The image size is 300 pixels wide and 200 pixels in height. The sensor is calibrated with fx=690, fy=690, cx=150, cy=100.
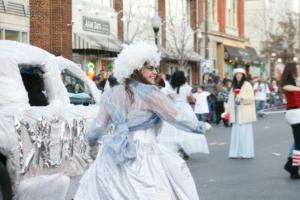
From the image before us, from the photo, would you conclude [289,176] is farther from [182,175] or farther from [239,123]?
[182,175]

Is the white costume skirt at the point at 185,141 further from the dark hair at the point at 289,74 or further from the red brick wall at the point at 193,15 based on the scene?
the red brick wall at the point at 193,15

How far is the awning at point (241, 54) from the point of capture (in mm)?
44375

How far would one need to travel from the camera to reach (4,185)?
6.32m

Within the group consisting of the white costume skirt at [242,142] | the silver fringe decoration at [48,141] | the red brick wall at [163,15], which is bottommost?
the white costume skirt at [242,142]

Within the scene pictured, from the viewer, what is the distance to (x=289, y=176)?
405 inches

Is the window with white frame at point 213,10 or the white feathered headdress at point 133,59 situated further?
the window with white frame at point 213,10

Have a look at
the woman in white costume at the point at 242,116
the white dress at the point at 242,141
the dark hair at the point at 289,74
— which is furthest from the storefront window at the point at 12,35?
the dark hair at the point at 289,74

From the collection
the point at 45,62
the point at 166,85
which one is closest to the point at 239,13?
the point at 166,85

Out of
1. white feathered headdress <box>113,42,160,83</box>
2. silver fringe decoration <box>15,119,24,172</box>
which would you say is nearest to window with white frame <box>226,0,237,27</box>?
silver fringe decoration <box>15,119,24,172</box>

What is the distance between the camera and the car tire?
6.29 meters

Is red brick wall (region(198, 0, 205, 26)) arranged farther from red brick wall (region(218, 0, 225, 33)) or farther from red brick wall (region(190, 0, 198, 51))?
red brick wall (region(218, 0, 225, 33))

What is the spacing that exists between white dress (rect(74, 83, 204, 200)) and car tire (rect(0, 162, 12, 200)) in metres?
1.03

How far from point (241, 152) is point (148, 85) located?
24.5 feet

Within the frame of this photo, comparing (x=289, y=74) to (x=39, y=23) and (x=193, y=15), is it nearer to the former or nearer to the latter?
(x=39, y=23)
